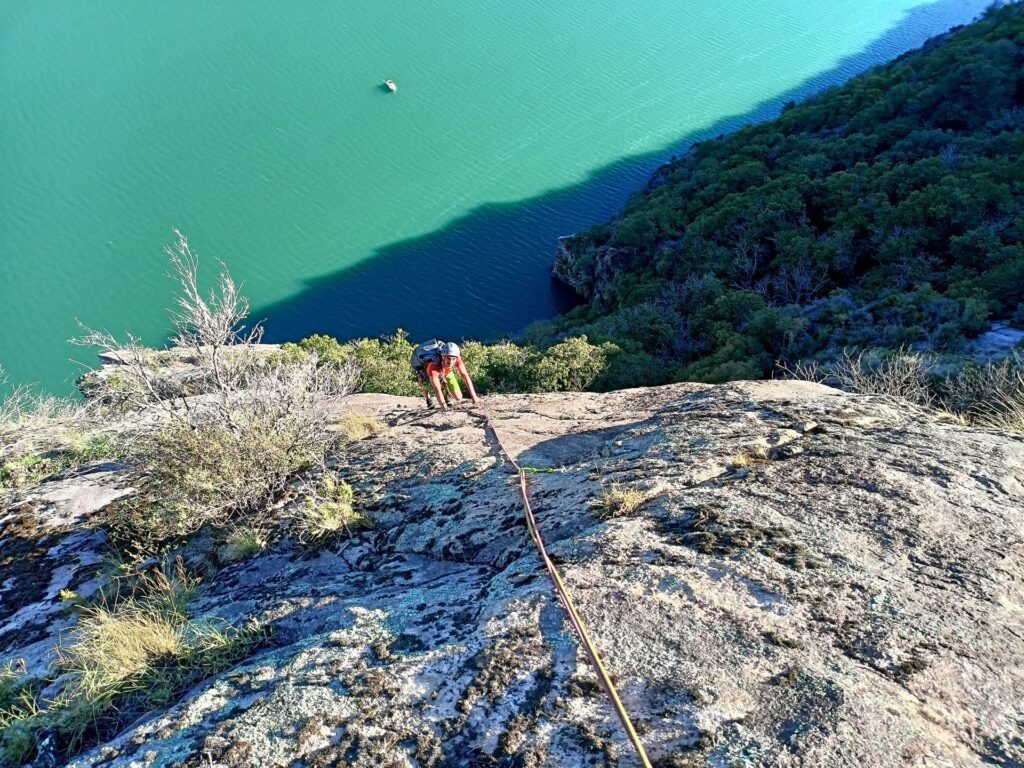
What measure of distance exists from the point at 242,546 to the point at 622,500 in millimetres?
2808

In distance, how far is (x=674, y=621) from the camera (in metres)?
3.02

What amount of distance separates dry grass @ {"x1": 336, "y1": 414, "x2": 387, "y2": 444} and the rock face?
6.11 feet

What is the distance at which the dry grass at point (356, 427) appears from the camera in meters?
6.69

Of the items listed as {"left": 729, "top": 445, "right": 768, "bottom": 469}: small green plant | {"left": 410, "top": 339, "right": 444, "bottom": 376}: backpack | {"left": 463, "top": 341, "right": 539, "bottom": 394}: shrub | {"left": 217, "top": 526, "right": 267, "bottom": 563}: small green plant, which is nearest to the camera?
{"left": 729, "top": 445, "right": 768, "bottom": 469}: small green plant

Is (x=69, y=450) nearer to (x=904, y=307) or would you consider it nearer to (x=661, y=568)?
(x=661, y=568)

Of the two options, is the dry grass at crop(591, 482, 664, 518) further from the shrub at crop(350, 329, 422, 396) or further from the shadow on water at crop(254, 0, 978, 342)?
the shadow on water at crop(254, 0, 978, 342)

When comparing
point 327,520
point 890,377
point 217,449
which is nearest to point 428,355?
point 217,449

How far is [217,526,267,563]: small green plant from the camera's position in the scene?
5000 millimetres

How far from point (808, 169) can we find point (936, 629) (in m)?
25.6

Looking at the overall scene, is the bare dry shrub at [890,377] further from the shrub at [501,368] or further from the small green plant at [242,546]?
the small green plant at [242,546]

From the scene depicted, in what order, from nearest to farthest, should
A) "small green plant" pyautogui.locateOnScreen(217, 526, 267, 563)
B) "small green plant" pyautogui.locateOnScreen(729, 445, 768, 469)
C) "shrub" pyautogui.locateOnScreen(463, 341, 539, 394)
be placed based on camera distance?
1. "small green plant" pyautogui.locateOnScreen(729, 445, 768, 469)
2. "small green plant" pyautogui.locateOnScreen(217, 526, 267, 563)
3. "shrub" pyautogui.locateOnScreen(463, 341, 539, 394)

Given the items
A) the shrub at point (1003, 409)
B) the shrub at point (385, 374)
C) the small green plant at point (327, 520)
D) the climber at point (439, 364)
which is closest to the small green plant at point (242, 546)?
the small green plant at point (327, 520)

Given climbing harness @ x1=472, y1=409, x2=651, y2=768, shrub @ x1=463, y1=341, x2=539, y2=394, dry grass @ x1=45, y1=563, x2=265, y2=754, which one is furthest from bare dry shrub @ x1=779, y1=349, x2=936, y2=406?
dry grass @ x1=45, y1=563, x2=265, y2=754

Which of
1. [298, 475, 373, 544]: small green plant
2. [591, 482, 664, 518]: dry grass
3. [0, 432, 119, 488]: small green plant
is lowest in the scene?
[591, 482, 664, 518]: dry grass
